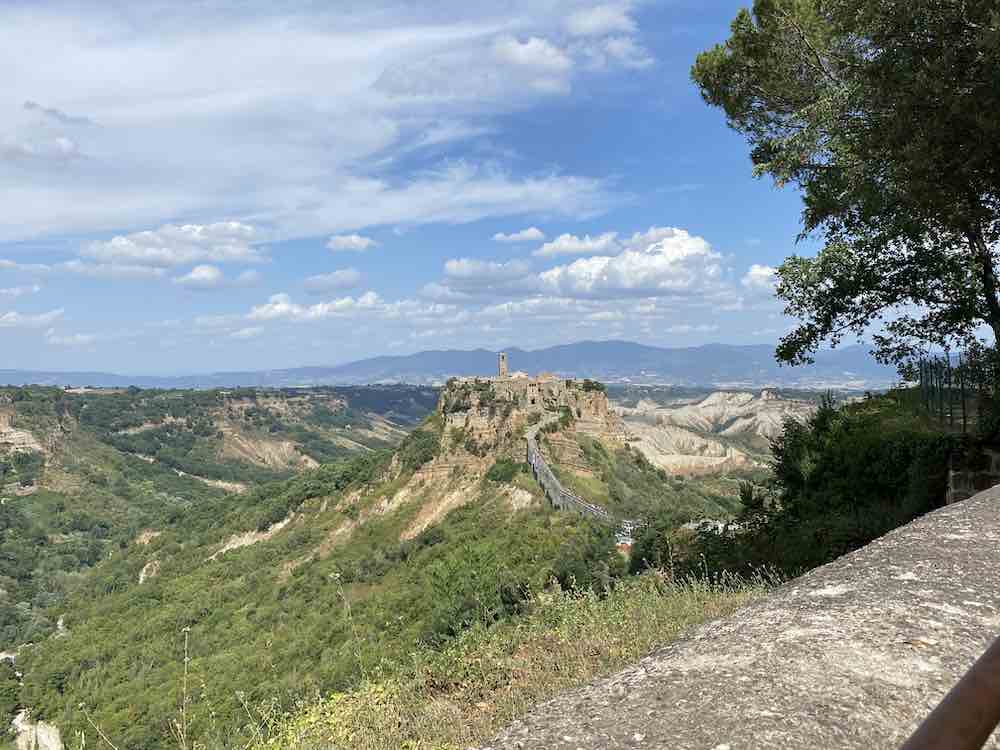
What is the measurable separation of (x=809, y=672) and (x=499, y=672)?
2.92m

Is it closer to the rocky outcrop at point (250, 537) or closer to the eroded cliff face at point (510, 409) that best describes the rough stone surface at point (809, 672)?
the eroded cliff face at point (510, 409)

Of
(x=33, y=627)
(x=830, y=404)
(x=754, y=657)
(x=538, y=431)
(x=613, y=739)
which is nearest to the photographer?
(x=613, y=739)

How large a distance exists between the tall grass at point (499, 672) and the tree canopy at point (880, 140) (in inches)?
249

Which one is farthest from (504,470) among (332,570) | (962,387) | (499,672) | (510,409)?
(499,672)

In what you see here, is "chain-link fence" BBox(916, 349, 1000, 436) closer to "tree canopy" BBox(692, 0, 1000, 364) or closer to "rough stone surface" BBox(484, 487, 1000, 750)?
"tree canopy" BBox(692, 0, 1000, 364)

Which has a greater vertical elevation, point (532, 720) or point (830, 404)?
point (830, 404)

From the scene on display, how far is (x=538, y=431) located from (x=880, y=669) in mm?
46638

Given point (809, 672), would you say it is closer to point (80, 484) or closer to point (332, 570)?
point (332, 570)

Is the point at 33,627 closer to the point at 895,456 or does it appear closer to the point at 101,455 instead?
the point at 895,456

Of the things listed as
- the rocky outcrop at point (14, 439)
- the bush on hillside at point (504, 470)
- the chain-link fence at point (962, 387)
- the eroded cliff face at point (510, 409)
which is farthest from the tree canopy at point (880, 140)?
the rocky outcrop at point (14, 439)

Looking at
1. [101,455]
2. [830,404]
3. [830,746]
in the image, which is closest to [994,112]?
[830,404]

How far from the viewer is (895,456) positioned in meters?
10.8

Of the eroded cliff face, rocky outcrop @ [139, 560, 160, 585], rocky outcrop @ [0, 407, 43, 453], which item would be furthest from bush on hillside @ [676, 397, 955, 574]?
rocky outcrop @ [0, 407, 43, 453]

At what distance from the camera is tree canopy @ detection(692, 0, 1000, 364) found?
8.77 m
